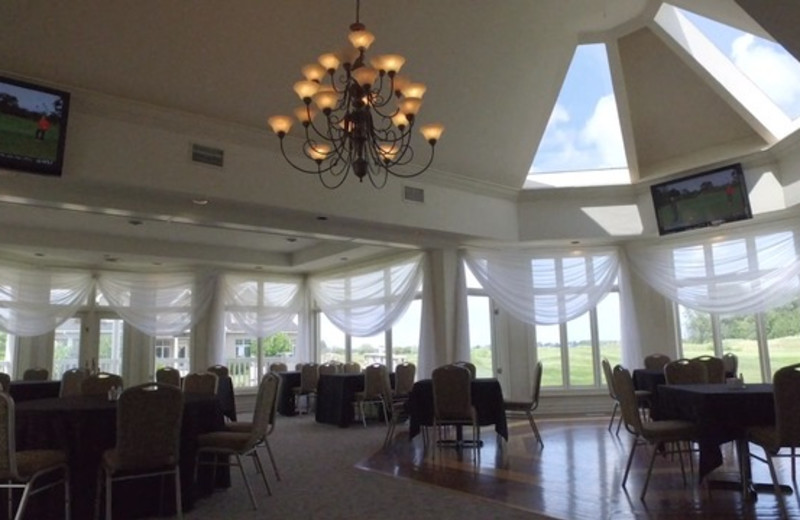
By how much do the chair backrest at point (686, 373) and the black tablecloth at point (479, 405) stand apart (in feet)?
5.80

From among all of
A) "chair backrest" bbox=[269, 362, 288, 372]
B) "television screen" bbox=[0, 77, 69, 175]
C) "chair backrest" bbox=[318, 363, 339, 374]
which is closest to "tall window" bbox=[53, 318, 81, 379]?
"chair backrest" bbox=[269, 362, 288, 372]

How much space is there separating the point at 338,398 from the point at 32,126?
5.49m

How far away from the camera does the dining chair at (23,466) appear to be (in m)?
3.36

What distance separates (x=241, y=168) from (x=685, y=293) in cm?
683

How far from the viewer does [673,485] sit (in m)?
4.50

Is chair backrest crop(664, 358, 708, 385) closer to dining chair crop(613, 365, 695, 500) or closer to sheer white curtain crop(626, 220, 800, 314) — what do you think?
dining chair crop(613, 365, 695, 500)

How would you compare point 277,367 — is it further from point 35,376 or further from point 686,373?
point 686,373

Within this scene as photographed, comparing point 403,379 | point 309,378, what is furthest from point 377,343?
point 403,379

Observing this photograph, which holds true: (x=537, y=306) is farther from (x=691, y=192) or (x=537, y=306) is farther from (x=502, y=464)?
(x=502, y=464)

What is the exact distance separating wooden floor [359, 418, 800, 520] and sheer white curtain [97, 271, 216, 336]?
232 inches

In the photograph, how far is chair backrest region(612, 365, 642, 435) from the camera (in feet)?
14.3

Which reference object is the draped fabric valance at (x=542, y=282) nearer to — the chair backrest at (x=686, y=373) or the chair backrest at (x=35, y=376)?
the chair backrest at (x=686, y=373)

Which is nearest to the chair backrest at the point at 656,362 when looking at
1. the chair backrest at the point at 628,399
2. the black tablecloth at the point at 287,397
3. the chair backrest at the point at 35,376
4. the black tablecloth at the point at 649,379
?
the black tablecloth at the point at 649,379

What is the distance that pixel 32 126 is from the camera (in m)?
4.75
